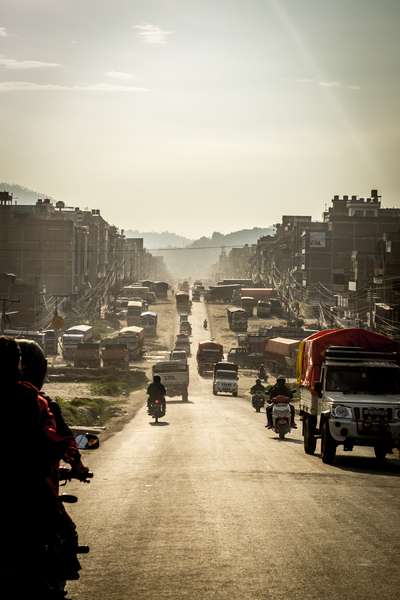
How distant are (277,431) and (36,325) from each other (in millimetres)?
90954

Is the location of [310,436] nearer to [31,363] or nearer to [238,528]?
[238,528]

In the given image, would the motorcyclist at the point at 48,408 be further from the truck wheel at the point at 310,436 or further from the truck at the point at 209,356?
the truck at the point at 209,356

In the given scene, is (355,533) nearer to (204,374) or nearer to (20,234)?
(204,374)

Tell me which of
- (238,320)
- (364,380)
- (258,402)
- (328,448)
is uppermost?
(364,380)

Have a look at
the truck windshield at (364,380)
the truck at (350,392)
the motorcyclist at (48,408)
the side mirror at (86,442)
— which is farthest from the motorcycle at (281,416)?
→ the motorcyclist at (48,408)

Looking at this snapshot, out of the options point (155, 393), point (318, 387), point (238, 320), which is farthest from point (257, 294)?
point (318, 387)

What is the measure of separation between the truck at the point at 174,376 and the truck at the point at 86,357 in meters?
24.7

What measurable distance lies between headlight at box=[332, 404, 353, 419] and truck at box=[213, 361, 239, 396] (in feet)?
156

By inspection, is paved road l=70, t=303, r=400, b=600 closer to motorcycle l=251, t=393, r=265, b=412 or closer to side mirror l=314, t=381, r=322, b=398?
side mirror l=314, t=381, r=322, b=398

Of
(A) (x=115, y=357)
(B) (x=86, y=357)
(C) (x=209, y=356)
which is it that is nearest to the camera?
(A) (x=115, y=357)

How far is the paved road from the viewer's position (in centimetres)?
906

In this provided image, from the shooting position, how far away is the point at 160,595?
8.66 m

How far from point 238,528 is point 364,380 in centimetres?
1178

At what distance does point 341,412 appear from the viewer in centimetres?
2195
